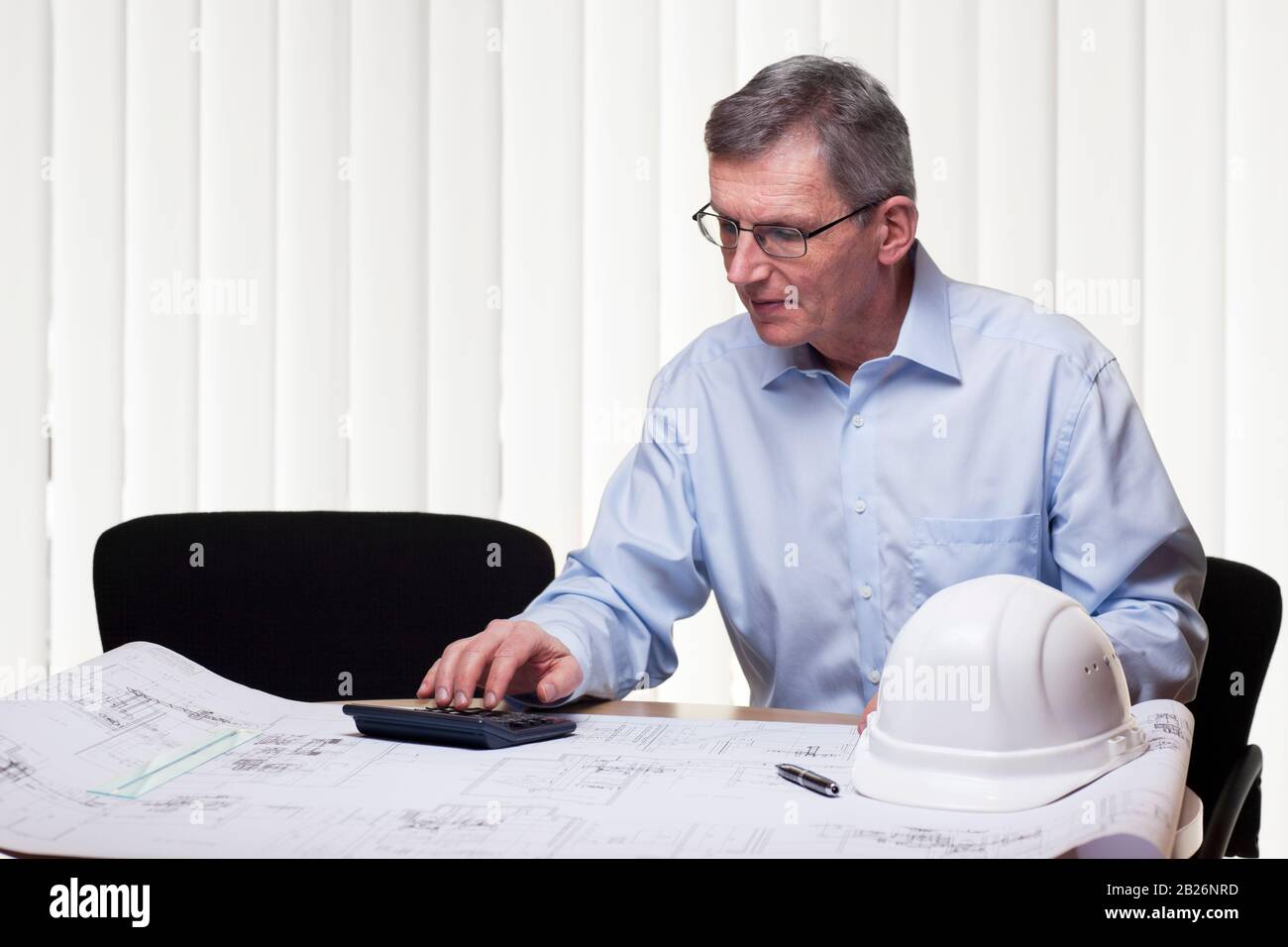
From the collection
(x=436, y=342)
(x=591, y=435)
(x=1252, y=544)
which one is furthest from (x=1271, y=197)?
(x=436, y=342)

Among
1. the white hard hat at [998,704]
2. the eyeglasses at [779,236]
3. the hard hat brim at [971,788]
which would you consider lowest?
the hard hat brim at [971,788]

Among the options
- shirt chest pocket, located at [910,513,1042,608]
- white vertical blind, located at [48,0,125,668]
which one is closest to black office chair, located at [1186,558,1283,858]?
shirt chest pocket, located at [910,513,1042,608]

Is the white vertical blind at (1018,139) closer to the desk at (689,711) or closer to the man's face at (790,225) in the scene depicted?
the man's face at (790,225)

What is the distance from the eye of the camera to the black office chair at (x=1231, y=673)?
1.63 m

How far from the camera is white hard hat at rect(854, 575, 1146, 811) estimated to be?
2.98 ft

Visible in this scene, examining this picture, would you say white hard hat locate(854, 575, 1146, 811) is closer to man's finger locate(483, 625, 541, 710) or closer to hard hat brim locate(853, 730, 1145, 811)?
hard hat brim locate(853, 730, 1145, 811)

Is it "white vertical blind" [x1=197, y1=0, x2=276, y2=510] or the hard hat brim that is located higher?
"white vertical blind" [x1=197, y1=0, x2=276, y2=510]

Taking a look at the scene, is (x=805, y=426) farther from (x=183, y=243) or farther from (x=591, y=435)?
(x=183, y=243)

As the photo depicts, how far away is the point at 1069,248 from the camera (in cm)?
238

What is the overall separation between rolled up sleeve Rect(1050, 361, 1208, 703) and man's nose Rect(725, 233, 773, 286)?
42 cm

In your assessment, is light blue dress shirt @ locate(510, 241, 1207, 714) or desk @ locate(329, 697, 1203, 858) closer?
desk @ locate(329, 697, 1203, 858)

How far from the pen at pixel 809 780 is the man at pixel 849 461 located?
39 centimetres

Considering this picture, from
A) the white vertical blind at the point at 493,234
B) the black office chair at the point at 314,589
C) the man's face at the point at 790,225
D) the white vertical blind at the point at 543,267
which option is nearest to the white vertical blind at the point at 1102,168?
the white vertical blind at the point at 493,234
